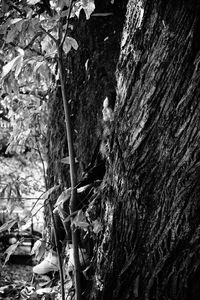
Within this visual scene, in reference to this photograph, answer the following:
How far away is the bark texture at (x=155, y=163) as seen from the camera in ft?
4.16

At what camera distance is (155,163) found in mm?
1340


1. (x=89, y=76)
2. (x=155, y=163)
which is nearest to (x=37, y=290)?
(x=155, y=163)

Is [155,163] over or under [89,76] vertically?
under

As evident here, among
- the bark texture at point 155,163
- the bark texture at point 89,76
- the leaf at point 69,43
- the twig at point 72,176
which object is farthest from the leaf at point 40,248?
the leaf at point 69,43

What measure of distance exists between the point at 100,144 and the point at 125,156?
1.28 ft

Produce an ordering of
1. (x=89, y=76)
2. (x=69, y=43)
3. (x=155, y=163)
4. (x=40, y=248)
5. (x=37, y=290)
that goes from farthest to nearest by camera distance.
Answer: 1. (x=89, y=76)
2. (x=37, y=290)
3. (x=40, y=248)
4. (x=69, y=43)
5. (x=155, y=163)

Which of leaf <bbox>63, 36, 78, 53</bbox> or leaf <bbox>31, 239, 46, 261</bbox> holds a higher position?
leaf <bbox>63, 36, 78, 53</bbox>

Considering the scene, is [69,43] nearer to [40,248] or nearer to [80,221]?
[80,221]

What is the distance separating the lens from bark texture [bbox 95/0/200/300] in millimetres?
1268

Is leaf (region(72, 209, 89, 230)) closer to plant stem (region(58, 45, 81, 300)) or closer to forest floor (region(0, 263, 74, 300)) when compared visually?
plant stem (region(58, 45, 81, 300))

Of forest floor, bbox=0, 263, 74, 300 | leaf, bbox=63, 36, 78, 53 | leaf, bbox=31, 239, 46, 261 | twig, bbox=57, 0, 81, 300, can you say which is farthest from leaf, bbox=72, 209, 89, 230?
leaf, bbox=63, 36, 78, 53

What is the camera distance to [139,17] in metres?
1.41

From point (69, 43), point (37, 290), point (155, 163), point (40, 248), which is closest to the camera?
point (155, 163)

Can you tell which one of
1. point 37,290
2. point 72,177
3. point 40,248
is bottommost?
point 37,290
